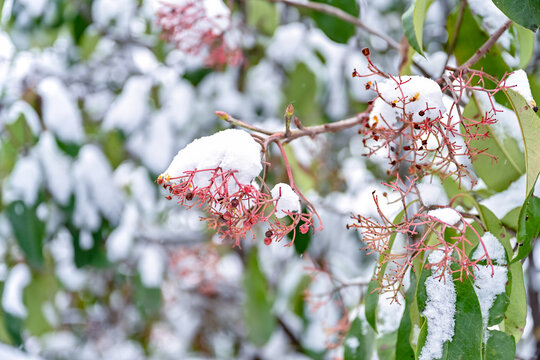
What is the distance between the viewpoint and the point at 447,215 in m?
0.67

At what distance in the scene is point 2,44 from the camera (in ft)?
6.73

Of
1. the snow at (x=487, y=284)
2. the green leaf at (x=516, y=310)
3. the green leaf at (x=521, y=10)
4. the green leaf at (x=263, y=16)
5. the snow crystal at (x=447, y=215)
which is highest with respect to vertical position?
the green leaf at (x=521, y=10)

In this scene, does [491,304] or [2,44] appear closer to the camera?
[491,304]

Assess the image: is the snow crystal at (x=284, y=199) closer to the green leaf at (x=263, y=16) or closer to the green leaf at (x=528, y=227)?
the green leaf at (x=528, y=227)

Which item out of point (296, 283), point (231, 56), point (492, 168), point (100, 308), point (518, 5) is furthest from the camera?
point (100, 308)

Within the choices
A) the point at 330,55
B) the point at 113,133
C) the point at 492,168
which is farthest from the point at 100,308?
the point at 492,168

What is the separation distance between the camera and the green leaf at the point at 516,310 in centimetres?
65

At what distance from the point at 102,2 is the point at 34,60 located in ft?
1.27

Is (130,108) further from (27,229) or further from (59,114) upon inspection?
(27,229)

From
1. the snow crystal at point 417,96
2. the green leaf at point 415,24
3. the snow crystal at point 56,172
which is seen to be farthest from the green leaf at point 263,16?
the snow crystal at point 417,96

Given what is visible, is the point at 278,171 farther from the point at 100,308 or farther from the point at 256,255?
the point at 100,308

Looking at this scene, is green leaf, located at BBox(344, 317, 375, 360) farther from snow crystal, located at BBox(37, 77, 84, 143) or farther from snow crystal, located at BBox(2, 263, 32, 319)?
snow crystal, located at BBox(2, 263, 32, 319)

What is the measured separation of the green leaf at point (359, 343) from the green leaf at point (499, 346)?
0.98ft

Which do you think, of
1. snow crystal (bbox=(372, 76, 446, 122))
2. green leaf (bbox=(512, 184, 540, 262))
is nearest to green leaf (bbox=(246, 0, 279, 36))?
snow crystal (bbox=(372, 76, 446, 122))
